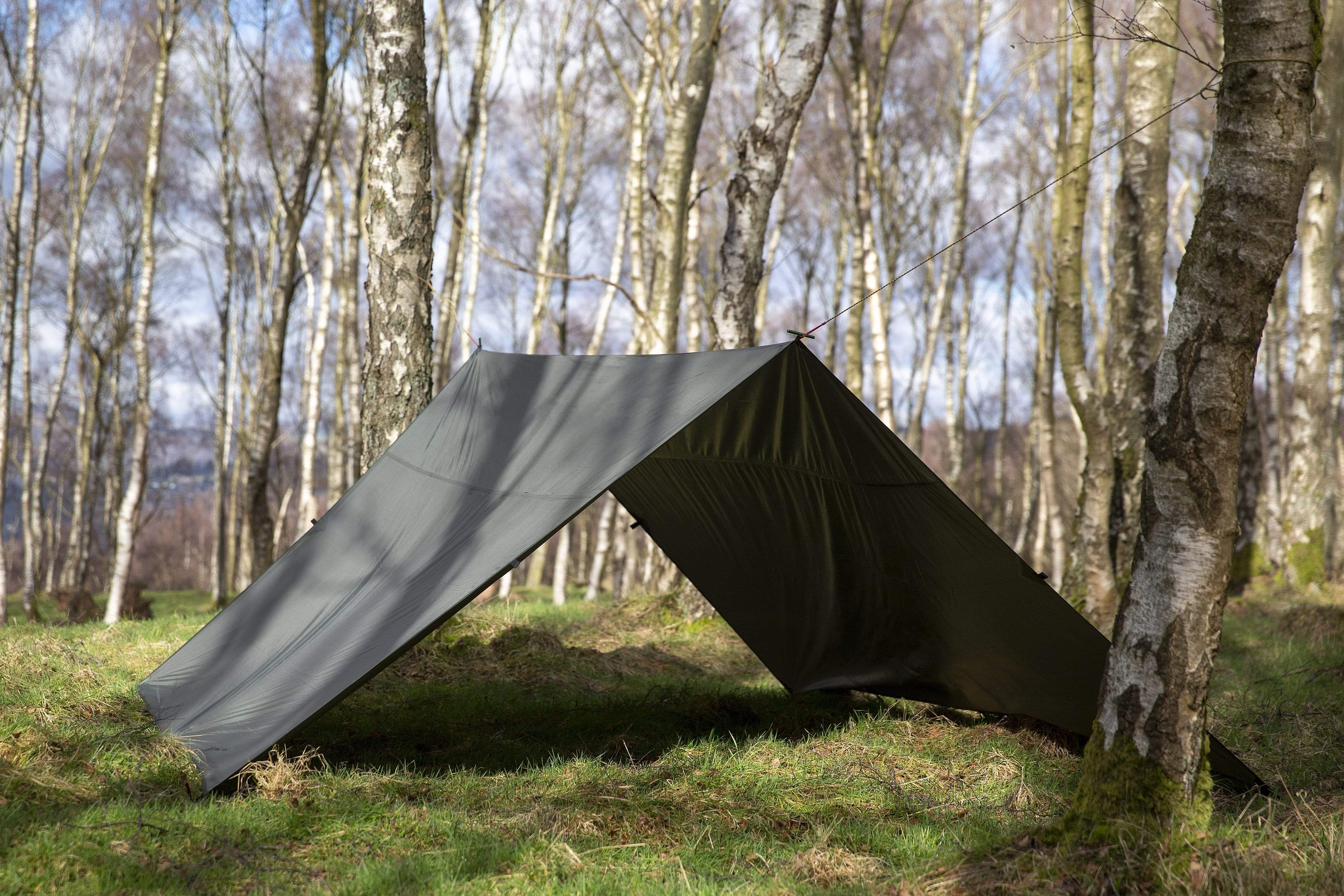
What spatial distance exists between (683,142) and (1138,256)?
137 inches

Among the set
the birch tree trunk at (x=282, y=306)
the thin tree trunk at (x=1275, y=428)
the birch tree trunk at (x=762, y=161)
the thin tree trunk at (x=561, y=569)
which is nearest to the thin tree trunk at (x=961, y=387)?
the thin tree trunk at (x=1275, y=428)

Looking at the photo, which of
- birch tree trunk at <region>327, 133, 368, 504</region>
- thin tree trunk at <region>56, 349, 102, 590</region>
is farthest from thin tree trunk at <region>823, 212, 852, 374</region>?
thin tree trunk at <region>56, 349, 102, 590</region>

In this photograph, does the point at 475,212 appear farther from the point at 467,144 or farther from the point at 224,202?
the point at 224,202

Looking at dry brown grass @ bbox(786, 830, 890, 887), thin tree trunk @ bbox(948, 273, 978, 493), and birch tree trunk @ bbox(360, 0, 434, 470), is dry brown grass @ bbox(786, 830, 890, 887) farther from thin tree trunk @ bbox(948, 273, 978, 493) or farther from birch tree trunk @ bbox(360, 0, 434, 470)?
thin tree trunk @ bbox(948, 273, 978, 493)

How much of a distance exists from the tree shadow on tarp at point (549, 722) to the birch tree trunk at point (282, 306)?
472 cm

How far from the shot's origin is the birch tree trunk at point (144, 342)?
7.75 metres

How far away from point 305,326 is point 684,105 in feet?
37.7

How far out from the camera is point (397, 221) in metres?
4.73

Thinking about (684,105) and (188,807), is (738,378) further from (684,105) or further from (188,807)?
(684,105)

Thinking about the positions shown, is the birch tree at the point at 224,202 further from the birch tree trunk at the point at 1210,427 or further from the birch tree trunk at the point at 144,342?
the birch tree trunk at the point at 1210,427

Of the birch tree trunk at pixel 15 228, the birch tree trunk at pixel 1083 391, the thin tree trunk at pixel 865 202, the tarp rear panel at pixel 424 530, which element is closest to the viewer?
the tarp rear panel at pixel 424 530

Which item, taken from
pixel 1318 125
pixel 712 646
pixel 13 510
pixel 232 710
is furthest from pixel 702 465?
pixel 13 510

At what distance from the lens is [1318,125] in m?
7.27

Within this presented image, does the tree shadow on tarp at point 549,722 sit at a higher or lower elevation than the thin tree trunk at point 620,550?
lower
